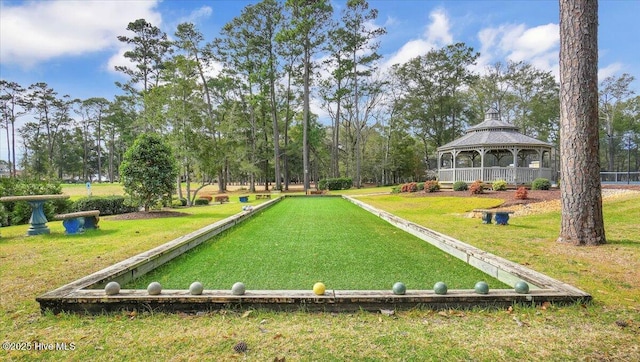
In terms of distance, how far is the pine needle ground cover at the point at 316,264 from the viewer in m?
3.60

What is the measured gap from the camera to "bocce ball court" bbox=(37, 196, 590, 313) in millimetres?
2854

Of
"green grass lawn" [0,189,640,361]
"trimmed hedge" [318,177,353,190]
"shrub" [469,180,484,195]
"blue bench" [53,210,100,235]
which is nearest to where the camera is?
"green grass lawn" [0,189,640,361]

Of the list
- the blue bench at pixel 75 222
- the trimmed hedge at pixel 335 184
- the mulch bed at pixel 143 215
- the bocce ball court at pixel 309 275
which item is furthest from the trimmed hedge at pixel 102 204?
the trimmed hedge at pixel 335 184

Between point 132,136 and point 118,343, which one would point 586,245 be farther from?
point 132,136

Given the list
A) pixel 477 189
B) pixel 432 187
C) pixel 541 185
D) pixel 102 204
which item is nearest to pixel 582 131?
pixel 477 189

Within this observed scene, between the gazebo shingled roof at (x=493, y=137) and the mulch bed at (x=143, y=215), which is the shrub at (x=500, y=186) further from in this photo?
the mulch bed at (x=143, y=215)

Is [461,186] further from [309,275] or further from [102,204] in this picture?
[102,204]

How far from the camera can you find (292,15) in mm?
28438

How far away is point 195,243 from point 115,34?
31722mm

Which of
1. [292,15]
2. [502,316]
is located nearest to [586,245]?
[502,316]

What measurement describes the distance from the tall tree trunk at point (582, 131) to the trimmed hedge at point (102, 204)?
40.8 ft

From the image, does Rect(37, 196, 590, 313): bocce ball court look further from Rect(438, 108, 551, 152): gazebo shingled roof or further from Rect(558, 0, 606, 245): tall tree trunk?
Rect(438, 108, 551, 152): gazebo shingled roof

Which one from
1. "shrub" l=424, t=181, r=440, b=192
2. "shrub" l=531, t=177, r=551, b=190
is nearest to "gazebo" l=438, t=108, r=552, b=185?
"shrub" l=424, t=181, r=440, b=192

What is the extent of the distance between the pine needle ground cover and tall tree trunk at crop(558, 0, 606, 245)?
2.51 metres
